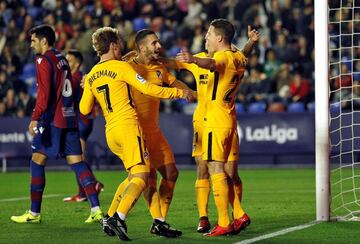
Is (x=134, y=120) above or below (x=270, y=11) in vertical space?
below

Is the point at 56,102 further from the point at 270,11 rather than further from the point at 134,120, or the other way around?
the point at 270,11

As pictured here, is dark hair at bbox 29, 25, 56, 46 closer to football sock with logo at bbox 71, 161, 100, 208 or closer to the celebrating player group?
the celebrating player group

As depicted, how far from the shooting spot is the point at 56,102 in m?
11.9

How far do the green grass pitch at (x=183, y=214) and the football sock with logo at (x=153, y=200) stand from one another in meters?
0.22

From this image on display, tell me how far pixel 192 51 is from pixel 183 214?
12.3 meters

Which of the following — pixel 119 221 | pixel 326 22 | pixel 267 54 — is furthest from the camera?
pixel 267 54

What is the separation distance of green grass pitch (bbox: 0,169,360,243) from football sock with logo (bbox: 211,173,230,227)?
0.70 ft

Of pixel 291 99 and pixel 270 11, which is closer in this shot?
pixel 291 99

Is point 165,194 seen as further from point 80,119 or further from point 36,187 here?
point 80,119

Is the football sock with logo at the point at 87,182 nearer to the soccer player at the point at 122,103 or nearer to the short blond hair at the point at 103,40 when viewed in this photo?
the soccer player at the point at 122,103

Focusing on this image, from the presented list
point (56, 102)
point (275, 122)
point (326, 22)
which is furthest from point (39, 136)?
point (275, 122)

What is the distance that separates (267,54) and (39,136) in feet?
40.1

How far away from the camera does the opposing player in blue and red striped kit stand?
11.6 meters

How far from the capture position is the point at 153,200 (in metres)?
10.2
